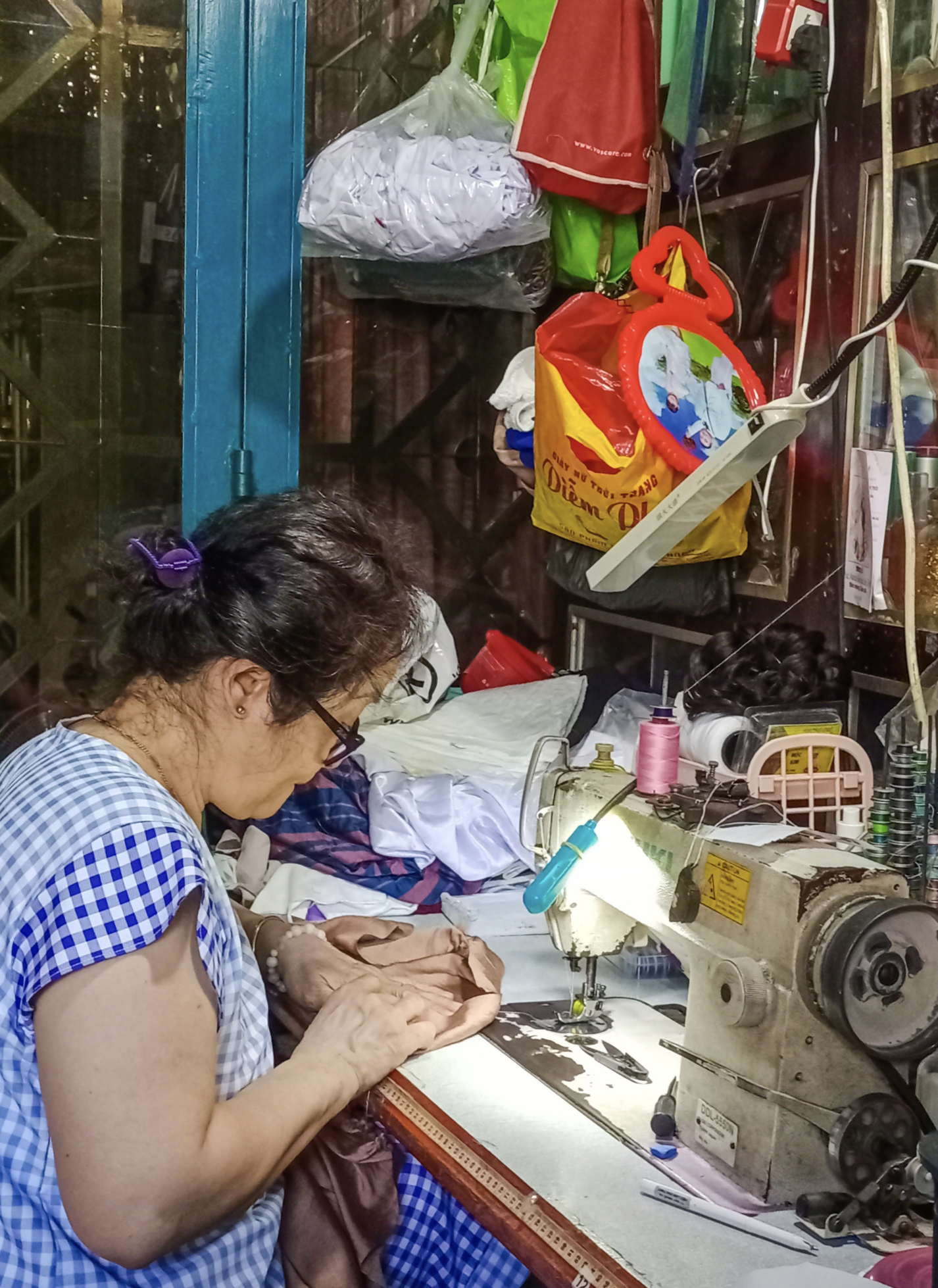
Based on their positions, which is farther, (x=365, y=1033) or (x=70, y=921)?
(x=365, y=1033)

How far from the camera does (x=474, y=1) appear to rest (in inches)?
108

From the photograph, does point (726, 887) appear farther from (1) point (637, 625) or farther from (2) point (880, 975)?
(1) point (637, 625)

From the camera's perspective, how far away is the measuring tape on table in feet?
3.75

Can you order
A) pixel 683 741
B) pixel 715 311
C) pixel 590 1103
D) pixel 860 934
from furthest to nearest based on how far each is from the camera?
pixel 715 311 → pixel 683 741 → pixel 590 1103 → pixel 860 934

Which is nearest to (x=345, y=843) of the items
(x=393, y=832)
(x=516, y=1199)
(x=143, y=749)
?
(x=393, y=832)

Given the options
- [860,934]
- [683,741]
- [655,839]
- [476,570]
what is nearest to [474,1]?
[476,570]

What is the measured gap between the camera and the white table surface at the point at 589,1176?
46.3 inches

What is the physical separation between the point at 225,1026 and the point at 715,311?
159cm

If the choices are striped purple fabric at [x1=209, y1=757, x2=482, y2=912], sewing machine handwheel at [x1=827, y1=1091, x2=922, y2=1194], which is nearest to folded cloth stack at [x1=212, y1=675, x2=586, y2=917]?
striped purple fabric at [x1=209, y1=757, x2=482, y2=912]

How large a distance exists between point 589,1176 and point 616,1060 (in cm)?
30

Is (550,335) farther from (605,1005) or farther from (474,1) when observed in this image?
(605,1005)

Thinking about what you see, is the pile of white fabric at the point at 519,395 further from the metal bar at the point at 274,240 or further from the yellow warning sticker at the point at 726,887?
the yellow warning sticker at the point at 726,887

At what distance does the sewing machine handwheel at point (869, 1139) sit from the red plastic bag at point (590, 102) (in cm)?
180

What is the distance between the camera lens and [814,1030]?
4.29 ft
